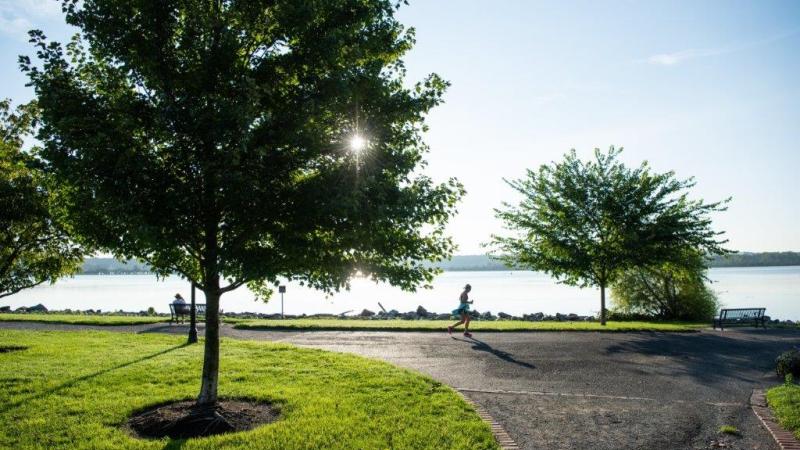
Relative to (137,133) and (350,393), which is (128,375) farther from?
(137,133)

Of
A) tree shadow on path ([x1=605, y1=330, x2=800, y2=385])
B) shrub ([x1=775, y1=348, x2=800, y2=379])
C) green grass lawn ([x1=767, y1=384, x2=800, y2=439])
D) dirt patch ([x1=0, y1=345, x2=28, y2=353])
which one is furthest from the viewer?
dirt patch ([x1=0, y1=345, x2=28, y2=353])

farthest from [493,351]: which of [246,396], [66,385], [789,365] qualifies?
[66,385]

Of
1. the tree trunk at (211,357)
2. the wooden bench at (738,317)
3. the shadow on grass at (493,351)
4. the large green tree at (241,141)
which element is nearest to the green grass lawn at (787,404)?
the shadow on grass at (493,351)

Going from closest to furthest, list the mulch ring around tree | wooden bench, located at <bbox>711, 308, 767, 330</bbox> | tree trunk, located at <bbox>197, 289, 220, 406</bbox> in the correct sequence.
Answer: the mulch ring around tree, tree trunk, located at <bbox>197, 289, 220, 406</bbox>, wooden bench, located at <bbox>711, 308, 767, 330</bbox>

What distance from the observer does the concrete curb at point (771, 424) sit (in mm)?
7344

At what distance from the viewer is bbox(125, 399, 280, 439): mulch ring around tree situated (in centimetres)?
770

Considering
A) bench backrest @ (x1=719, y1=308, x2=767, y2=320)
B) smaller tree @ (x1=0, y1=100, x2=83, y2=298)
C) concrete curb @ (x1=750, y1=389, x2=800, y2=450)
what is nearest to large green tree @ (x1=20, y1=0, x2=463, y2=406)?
concrete curb @ (x1=750, y1=389, x2=800, y2=450)

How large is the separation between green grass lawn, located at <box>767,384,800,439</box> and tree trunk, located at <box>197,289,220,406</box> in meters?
9.03

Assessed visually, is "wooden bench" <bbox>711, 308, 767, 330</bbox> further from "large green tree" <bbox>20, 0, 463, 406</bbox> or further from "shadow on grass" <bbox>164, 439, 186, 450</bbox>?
"shadow on grass" <bbox>164, 439, 186, 450</bbox>

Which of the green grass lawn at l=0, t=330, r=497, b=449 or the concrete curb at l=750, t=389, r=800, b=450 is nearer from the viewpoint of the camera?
the green grass lawn at l=0, t=330, r=497, b=449

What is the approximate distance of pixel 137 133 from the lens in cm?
753

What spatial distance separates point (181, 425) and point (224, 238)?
114 inches

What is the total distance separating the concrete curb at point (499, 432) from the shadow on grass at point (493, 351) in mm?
4674

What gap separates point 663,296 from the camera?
32.6 meters
